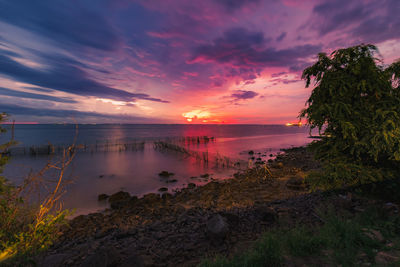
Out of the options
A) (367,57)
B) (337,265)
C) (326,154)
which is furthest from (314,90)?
(337,265)

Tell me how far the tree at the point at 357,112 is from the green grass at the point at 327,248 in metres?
1.80

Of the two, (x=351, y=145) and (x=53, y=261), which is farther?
(x=351, y=145)

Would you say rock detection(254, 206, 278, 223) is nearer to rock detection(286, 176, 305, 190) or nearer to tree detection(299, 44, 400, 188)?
tree detection(299, 44, 400, 188)

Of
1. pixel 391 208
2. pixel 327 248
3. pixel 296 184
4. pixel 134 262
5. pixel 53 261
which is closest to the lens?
pixel 327 248

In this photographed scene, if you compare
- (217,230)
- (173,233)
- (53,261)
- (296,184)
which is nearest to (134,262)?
(53,261)

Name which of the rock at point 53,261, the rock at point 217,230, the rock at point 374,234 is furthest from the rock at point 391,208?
the rock at point 53,261

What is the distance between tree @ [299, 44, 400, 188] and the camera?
534 cm

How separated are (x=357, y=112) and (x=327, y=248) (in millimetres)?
4417

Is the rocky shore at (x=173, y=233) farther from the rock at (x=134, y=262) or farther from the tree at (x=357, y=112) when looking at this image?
the tree at (x=357, y=112)

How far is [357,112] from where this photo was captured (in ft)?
18.4

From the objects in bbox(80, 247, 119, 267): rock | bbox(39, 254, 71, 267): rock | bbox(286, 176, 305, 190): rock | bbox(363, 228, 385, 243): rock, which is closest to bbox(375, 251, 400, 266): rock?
bbox(363, 228, 385, 243): rock

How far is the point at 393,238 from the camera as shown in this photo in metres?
4.14

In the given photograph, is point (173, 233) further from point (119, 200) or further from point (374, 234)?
point (119, 200)

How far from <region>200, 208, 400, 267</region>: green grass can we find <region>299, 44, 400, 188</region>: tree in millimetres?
1804
